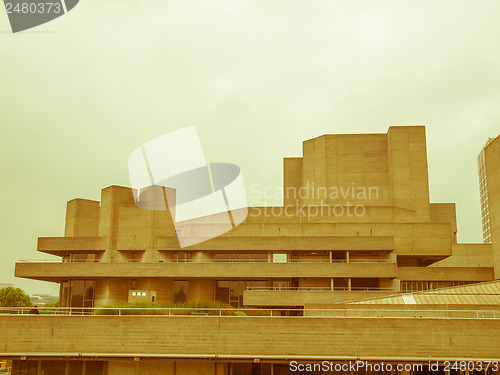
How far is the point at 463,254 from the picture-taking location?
74.2 meters

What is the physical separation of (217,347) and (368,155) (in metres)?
50.0

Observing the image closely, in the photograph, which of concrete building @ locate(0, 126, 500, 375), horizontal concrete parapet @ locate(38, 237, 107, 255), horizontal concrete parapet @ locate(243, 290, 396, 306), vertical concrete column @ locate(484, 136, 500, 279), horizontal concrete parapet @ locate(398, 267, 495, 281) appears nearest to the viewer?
concrete building @ locate(0, 126, 500, 375)

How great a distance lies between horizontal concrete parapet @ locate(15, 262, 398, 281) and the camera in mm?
49781

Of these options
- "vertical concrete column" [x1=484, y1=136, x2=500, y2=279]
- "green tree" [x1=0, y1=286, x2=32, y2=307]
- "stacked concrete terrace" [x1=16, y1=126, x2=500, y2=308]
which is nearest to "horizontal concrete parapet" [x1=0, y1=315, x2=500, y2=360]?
"vertical concrete column" [x1=484, y1=136, x2=500, y2=279]

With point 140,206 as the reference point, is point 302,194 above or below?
→ above

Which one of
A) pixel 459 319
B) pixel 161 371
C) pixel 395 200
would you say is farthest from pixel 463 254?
pixel 161 371

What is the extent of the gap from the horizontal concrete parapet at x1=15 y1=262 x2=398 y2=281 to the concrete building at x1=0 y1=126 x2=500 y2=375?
0.39 feet

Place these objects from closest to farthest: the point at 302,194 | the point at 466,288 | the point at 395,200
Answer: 1. the point at 466,288
2. the point at 395,200
3. the point at 302,194

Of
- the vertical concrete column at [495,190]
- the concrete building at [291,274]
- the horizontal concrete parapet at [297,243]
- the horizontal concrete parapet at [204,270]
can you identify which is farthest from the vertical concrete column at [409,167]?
the vertical concrete column at [495,190]

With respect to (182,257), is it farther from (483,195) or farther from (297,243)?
(483,195)

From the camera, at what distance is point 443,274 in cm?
5425

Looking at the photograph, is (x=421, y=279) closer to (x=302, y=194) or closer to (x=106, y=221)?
Answer: (x=302, y=194)

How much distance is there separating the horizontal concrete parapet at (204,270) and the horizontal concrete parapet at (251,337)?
25989 millimetres

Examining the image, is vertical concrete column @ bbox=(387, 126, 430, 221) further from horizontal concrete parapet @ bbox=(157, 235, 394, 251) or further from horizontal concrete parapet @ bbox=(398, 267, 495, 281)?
horizontal concrete parapet @ bbox=(157, 235, 394, 251)
